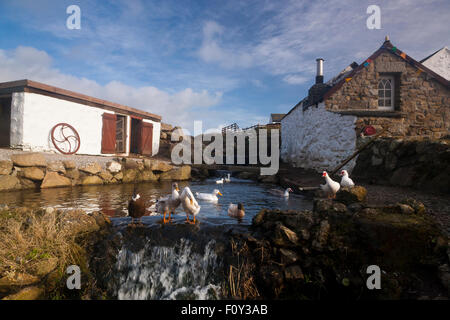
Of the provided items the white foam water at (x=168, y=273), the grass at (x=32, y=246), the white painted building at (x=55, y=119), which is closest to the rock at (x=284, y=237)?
the white foam water at (x=168, y=273)

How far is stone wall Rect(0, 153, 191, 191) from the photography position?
11156 mm

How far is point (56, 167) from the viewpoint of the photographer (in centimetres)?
1248

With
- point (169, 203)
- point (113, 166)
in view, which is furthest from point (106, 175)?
point (169, 203)

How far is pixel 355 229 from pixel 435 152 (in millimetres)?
6358

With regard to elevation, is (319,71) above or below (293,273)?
above

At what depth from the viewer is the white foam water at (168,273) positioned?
447cm

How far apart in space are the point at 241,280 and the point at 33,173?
472 inches

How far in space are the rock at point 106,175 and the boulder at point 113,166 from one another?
1.08ft

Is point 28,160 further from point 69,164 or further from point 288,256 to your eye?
point 288,256

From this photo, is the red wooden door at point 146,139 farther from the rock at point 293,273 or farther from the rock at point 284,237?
the rock at point 293,273

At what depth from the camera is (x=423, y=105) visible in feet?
44.5

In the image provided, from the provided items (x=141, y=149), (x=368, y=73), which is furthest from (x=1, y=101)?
(x=368, y=73)

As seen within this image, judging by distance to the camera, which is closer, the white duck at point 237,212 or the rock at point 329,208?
the rock at point 329,208

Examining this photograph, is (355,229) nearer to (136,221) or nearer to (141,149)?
(136,221)
